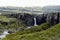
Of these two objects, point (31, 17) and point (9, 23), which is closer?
point (9, 23)

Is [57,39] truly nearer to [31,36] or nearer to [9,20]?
[31,36]

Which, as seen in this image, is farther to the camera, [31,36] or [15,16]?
[15,16]

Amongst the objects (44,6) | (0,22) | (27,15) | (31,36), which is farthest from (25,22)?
(31,36)

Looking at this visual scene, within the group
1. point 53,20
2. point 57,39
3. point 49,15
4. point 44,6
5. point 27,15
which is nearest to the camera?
point 57,39

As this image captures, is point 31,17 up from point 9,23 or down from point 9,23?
up

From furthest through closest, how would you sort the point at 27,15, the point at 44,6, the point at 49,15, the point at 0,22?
the point at 44,6 < the point at 27,15 < the point at 0,22 < the point at 49,15

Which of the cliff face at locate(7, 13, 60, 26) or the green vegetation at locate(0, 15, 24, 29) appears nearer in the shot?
the green vegetation at locate(0, 15, 24, 29)

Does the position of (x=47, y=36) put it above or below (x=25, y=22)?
above

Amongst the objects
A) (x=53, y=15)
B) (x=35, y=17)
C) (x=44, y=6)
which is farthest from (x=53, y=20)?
(x=44, y=6)

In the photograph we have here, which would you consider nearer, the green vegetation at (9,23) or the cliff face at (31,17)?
the green vegetation at (9,23)

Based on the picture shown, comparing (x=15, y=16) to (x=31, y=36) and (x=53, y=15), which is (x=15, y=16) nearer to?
(x=53, y=15)
